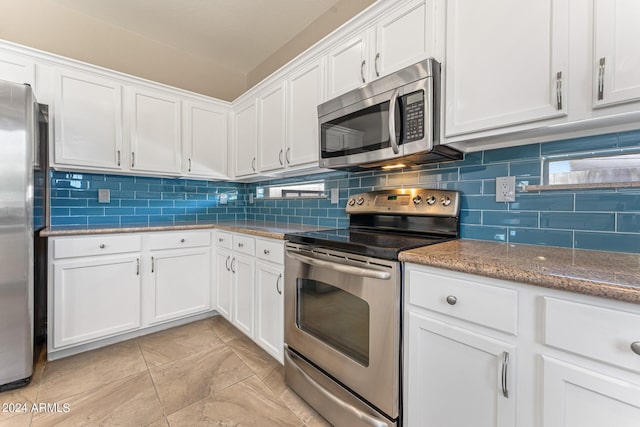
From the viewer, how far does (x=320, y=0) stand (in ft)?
7.81

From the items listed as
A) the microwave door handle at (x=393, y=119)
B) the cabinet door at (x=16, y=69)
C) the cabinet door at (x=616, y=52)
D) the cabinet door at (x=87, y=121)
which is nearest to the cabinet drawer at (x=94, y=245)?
the cabinet door at (x=87, y=121)

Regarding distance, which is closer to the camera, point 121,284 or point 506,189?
point 506,189

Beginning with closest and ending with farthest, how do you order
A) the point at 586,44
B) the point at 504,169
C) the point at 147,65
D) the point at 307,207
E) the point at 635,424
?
1. the point at 635,424
2. the point at 586,44
3. the point at 504,169
4. the point at 307,207
5. the point at 147,65

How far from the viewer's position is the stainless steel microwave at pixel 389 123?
4.36 feet

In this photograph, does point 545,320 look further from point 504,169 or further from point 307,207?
point 307,207

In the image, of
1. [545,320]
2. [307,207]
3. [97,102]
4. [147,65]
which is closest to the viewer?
[545,320]

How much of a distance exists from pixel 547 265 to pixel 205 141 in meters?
2.95

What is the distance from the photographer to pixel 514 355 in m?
0.86

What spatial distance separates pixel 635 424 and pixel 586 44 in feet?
3.76

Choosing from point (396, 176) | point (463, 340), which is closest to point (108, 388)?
point (463, 340)

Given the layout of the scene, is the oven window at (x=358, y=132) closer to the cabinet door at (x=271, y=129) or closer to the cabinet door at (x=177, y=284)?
the cabinet door at (x=271, y=129)

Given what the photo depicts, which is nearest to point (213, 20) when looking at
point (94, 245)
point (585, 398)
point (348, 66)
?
point (348, 66)

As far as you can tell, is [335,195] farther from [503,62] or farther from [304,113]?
[503,62]

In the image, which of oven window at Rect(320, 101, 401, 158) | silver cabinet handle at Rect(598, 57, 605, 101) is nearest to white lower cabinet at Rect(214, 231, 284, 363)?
oven window at Rect(320, 101, 401, 158)
